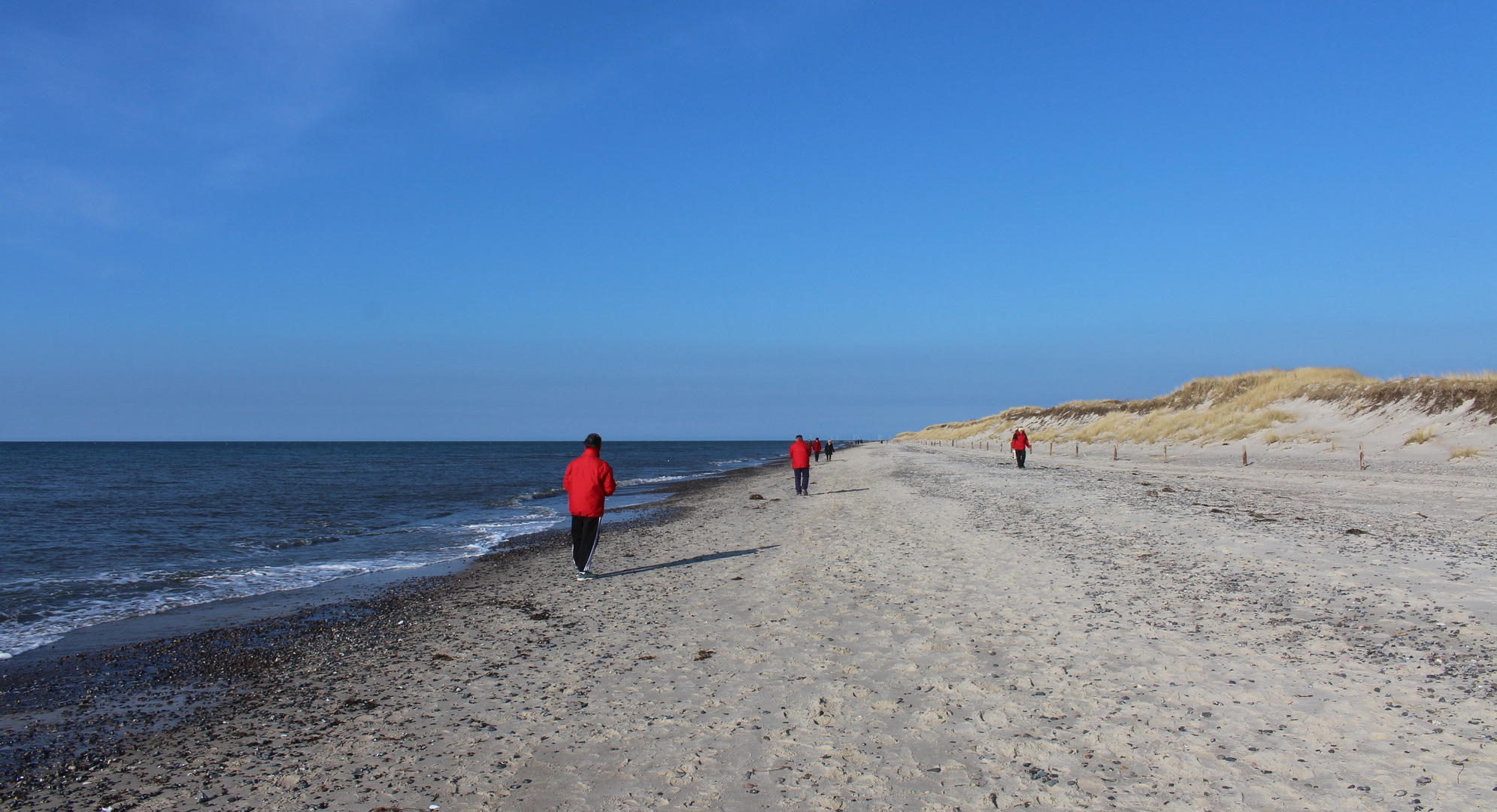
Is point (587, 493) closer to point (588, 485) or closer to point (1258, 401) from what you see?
point (588, 485)

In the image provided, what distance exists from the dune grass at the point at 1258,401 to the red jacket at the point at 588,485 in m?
32.9

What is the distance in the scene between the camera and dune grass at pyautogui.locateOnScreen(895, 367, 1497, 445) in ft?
100

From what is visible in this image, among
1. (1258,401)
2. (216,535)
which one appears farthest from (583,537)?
(1258,401)

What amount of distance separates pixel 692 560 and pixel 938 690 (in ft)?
25.1

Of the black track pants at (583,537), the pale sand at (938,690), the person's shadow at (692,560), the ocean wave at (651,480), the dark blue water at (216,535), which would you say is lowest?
the ocean wave at (651,480)

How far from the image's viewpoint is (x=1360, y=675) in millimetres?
5730

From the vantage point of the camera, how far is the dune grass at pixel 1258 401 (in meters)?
30.5

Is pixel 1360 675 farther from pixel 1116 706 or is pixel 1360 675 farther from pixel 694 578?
pixel 694 578

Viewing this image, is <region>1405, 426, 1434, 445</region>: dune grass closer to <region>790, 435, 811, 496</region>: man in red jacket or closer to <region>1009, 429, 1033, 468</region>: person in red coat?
<region>1009, 429, 1033, 468</region>: person in red coat

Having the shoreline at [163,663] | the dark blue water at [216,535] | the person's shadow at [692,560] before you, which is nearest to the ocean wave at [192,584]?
the dark blue water at [216,535]

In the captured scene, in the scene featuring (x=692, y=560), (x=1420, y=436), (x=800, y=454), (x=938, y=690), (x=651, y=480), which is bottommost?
(x=651, y=480)

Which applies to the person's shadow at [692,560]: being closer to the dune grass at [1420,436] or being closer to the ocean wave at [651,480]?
the dune grass at [1420,436]

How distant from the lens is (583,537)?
11.4m

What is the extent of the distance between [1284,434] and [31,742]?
138 ft
